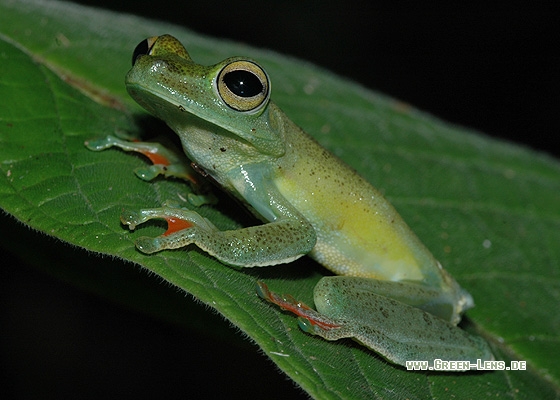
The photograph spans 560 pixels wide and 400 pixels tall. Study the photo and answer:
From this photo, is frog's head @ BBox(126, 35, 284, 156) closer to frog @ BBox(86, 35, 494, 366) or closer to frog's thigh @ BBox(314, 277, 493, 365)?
frog @ BBox(86, 35, 494, 366)

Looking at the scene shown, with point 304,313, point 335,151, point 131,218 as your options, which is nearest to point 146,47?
point 131,218

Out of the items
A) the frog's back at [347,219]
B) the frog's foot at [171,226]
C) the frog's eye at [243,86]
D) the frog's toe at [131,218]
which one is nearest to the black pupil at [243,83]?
the frog's eye at [243,86]

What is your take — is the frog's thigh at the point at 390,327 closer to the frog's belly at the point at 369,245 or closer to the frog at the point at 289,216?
the frog at the point at 289,216

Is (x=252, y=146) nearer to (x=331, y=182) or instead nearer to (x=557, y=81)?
(x=331, y=182)

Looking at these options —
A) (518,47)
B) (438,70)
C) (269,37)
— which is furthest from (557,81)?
(269,37)

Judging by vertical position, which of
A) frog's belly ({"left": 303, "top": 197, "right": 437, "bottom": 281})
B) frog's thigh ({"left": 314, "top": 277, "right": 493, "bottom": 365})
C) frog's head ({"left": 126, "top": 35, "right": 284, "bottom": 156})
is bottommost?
frog's thigh ({"left": 314, "top": 277, "right": 493, "bottom": 365})

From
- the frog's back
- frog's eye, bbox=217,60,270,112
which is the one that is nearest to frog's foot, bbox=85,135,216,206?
the frog's back
